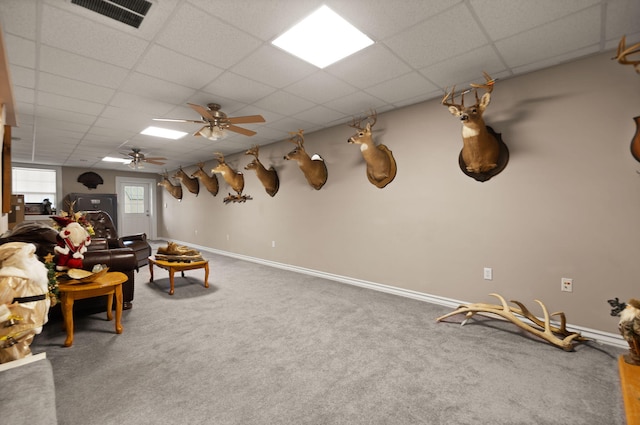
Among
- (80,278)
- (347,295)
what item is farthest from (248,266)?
(80,278)

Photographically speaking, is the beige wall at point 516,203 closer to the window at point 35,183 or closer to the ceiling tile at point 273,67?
the ceiling tile at point 273,67

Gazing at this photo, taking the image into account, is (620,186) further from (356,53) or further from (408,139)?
(356,53)

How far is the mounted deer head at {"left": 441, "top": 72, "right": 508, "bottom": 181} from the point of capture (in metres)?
2.69

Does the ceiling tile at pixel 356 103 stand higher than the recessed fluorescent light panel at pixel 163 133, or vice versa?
the ceiling tile at pixel 356 103

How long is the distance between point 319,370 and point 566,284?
238 centimetres

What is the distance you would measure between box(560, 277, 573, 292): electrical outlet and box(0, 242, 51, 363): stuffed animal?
390 centimetres

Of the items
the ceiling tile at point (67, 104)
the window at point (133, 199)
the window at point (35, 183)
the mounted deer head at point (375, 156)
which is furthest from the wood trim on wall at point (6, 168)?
the window at point (133, 199)

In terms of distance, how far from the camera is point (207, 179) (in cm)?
705

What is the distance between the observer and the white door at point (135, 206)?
9.10m

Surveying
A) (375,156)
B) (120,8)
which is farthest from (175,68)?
(375,156)

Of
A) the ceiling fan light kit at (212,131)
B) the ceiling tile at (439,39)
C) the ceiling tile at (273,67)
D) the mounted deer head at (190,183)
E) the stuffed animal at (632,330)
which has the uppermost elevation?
the ceiling tile at (439,39)

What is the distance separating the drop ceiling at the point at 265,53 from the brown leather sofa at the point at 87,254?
4.95ft

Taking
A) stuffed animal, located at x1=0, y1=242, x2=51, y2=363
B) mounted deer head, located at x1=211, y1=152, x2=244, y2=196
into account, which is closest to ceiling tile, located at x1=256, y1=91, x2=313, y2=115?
mounted deer head, located at x1=211, y1=152, x2=244, y2=196

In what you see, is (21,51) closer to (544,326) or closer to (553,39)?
(553,39)
